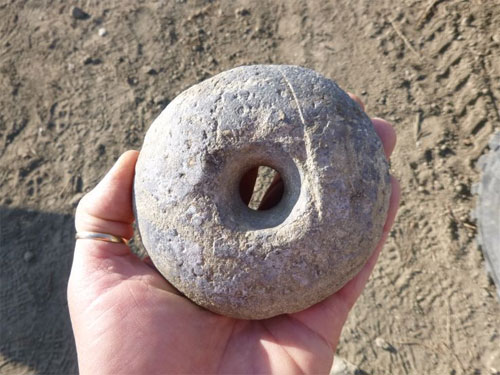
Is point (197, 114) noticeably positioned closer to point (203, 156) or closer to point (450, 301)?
point (203, 156)

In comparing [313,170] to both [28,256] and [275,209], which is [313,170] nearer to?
[275,209]

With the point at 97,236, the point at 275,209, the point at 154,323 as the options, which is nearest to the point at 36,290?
the point at 97,236

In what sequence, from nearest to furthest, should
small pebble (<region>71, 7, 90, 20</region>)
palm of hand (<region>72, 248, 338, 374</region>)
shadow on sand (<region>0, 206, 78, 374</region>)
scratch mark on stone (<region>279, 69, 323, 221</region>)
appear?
scratch mark on stone (<region>279, 69, 323, 221</region>)
palm of hand (<region>72, 248, 338, 374</region>)
shadow on sand (<region>0, 206, 78, 374</region>)
small pebble (<region>71, 7, 90, 20</region>)

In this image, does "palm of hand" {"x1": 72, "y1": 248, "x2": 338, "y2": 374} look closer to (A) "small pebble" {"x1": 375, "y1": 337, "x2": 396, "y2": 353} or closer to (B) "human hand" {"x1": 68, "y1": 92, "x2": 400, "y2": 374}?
(B) "human hand" {"x1": 68, "y1": 92, "x2": 400, "y2": 374}

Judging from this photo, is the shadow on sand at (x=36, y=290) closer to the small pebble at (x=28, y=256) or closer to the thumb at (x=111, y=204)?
the small pebble at (x=28, y=256)

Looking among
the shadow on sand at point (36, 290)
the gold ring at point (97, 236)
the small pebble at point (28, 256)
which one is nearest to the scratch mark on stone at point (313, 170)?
the gold ring at point (97, 236)

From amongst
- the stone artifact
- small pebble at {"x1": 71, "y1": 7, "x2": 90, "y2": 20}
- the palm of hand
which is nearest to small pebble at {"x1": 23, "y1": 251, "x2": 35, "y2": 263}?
the palm of hand
